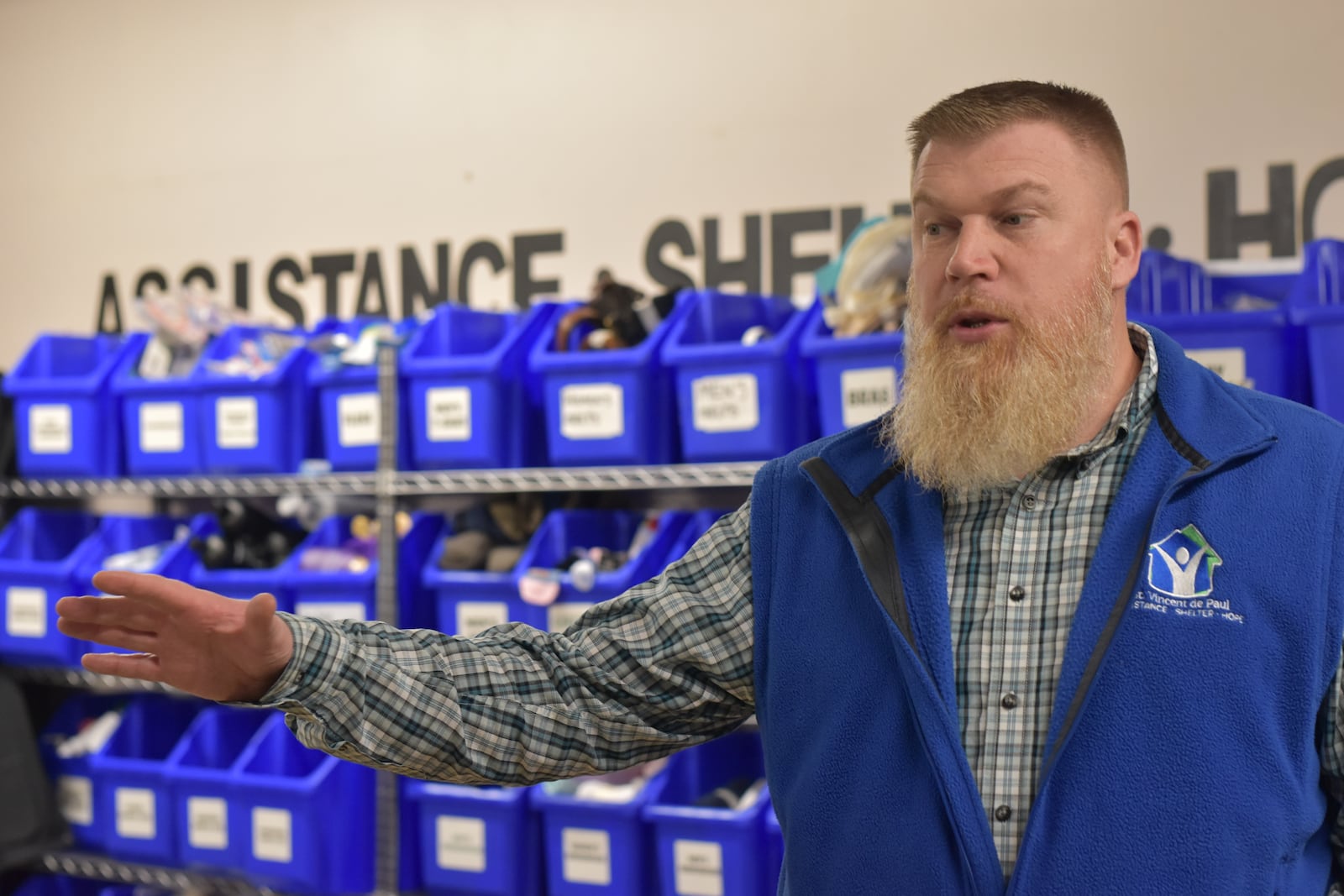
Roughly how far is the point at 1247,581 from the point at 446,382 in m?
2.16

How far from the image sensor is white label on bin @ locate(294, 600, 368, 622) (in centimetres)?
323

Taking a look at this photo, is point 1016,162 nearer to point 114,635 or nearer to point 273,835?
point 114,635

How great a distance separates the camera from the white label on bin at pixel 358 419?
326cm

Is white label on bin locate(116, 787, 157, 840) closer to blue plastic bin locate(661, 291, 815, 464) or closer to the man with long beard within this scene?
blue plastic bin locate(661, 291, 815, 464)

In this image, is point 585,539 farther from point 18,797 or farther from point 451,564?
point 18,797

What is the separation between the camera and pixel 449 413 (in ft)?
10.3

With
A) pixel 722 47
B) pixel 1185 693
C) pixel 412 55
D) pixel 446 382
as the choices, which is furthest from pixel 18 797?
pixel 1185 693

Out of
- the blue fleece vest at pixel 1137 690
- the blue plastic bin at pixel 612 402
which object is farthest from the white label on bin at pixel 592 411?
the blue fleece vest at pixel 1137 690

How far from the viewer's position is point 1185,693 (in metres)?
1.25

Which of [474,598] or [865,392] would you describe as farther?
[474,598]

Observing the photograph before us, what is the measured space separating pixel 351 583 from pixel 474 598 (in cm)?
32

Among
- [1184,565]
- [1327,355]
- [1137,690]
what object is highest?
[1327,355]

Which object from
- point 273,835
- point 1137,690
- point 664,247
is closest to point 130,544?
point 273,835

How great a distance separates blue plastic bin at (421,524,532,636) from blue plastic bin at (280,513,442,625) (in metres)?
0.08
